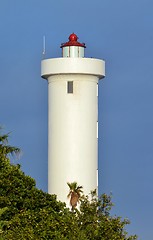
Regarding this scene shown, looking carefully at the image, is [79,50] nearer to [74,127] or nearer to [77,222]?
[74,127]

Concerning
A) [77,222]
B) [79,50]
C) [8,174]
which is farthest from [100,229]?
[79,50]

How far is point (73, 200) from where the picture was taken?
75.1 meters

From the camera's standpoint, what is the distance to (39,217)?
5322cm

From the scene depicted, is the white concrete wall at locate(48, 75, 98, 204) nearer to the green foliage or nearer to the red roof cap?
the red roof cap

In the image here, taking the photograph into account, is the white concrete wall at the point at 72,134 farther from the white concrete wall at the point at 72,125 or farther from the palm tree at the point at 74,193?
the palm tree at the point at 74,193

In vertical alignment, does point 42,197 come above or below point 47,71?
below

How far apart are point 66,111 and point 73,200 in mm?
6018

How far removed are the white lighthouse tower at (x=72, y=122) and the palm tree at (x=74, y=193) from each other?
511mm

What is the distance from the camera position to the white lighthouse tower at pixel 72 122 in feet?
247

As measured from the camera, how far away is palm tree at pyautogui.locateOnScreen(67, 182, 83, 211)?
73.8 meters

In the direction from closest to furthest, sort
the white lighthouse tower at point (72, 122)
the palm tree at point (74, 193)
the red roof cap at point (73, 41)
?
1. the palm tree at point (74, 193)
2. the white lighthouse tower at point (72, 122)
3. the red roof cap at point (73, 41)

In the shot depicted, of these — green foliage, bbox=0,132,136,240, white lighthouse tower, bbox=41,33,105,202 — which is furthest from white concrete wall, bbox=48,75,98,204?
green foliage, bbox=0,132,136,240

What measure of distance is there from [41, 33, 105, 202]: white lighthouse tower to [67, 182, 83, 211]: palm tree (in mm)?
511

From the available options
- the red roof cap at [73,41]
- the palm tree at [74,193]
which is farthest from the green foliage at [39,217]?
the red roof cap at [73,41]
